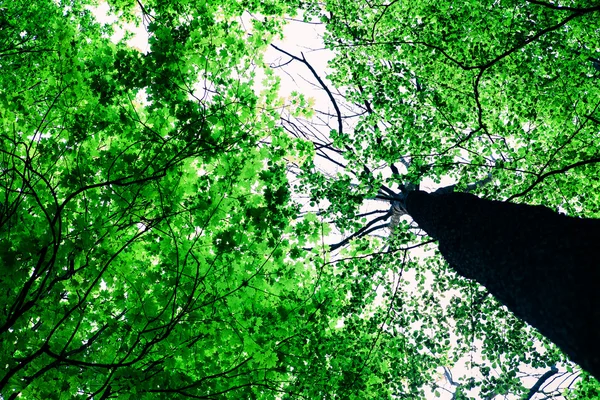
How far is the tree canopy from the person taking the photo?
3.87m

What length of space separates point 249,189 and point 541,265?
3.51 metres

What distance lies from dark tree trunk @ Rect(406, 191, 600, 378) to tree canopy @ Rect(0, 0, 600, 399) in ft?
4.28

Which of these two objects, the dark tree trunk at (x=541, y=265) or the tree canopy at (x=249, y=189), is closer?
the dark tree trunk at (x=541, y=265)

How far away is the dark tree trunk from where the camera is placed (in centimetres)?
193

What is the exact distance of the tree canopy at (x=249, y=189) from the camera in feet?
12.7

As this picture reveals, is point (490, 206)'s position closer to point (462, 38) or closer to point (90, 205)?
point (462, 38)

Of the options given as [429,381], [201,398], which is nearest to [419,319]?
[429,381]

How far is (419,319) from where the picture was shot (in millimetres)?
7105

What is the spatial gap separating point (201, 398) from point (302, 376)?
1736 mm

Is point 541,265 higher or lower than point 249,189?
lower

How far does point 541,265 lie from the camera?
2.36 m

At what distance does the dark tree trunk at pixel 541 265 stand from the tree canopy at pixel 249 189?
4.28ft

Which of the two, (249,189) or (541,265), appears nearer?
(541,265)

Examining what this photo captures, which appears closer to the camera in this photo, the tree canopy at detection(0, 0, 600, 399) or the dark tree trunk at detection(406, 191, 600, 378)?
the dark tree trunk at detection(406, 191, 600, 378)
